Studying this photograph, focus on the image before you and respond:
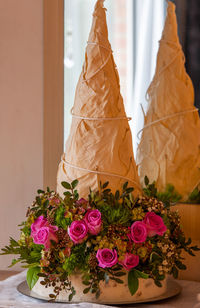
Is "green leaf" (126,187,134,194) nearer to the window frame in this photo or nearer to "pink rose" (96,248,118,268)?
"pink rose" (96,248,118,268)

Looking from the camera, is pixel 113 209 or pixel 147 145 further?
pixel 147 145

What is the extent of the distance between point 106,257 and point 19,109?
537 mm

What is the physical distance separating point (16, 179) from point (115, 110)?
14.9 inches

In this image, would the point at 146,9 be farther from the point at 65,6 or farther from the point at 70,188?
the point at 70,188

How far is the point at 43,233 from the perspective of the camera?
35.6 inches

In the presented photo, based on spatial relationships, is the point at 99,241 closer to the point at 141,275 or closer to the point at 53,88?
the point at 141,275

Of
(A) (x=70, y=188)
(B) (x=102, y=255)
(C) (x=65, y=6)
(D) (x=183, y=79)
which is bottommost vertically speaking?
(B) (x=102, y=255)

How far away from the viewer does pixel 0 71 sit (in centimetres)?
125

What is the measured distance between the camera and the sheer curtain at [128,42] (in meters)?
1.36

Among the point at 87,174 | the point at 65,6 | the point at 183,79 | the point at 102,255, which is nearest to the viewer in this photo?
the point at 102,255

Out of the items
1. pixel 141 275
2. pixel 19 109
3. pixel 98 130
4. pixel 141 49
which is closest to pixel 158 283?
pixel 141 275

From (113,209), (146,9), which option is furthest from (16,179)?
(146,9)

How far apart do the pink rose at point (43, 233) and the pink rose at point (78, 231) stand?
4 cm

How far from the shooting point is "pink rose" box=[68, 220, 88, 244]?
0.88 meters
